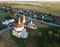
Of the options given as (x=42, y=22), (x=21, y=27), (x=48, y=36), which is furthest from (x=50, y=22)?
(x=21, y=27)

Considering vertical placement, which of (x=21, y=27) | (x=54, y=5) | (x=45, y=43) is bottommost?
(x=45, y=43)

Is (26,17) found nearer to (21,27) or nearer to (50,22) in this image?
(21,27)

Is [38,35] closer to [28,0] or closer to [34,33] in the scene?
[34,33]

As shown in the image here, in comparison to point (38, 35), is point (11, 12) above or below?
above

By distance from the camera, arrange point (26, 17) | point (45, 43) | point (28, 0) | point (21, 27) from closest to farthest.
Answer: point (45, 43) → point (21, 27) → point (26, 17) → point (28, 0)

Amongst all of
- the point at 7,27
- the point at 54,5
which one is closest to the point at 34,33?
the point at 7,27

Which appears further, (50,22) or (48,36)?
(50,22)

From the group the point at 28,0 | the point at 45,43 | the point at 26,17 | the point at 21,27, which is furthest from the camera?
the point at 28,0
